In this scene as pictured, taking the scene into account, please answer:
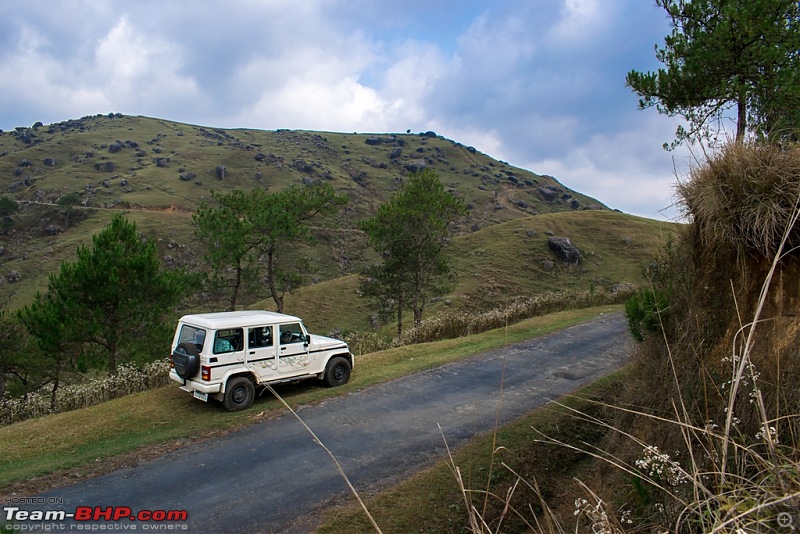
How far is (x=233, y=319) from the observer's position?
11.2m

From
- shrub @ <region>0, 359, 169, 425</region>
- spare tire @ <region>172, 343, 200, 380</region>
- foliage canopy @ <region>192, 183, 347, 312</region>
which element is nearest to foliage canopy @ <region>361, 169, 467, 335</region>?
foliage canopy @ <region>192, 183, 347, 312</region>

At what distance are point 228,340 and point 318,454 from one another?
3541 mm

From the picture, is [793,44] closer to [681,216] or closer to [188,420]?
[681,216]

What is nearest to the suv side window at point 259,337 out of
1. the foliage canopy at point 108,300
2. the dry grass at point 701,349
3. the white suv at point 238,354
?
the white suv at point 238,354

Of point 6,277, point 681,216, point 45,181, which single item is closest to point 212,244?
point 681,216

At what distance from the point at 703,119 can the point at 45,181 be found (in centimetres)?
10087

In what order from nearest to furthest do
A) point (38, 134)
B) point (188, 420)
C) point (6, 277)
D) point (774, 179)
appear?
point (774, 179), point (188, 420), point (6, 277), point (38, 134)

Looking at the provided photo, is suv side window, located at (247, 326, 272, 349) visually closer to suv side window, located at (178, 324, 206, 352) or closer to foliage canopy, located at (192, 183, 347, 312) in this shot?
suv side window, located at (178, 324, 206, 352)

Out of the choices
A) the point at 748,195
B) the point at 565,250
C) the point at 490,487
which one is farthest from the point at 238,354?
the point at 565,250

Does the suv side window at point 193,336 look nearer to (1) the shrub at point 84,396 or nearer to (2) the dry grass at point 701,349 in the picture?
(1) the shrub at point 84,396

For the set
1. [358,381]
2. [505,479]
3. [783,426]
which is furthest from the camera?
[358,381]

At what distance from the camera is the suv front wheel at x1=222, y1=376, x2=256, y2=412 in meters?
10.7

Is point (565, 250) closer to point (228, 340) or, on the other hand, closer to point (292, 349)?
point (292, 349)

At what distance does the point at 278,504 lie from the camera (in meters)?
7.02
